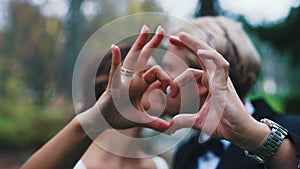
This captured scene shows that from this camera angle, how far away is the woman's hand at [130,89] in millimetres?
1315

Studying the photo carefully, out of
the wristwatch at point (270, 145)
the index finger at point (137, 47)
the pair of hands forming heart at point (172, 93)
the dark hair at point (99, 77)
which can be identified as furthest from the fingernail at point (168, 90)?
the dark hair at point (99, 77)

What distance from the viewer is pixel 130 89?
4.47 ft

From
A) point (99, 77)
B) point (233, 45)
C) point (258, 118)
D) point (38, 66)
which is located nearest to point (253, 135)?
point (258, 118)

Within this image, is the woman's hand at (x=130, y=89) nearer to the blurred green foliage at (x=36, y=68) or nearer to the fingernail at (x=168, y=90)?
the fingernail at (x=168, y=90)

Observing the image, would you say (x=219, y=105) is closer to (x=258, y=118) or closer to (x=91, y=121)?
(x=91, y=121)

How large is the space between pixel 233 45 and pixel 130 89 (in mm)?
717

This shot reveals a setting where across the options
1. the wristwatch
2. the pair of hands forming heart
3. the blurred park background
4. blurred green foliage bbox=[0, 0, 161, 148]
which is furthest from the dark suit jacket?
blurred green foliage bbox=[0, 0, 161, 148]

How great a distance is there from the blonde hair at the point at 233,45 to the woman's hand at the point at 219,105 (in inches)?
22.6

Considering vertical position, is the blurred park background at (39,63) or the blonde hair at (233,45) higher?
the blonde hair at (233,45)

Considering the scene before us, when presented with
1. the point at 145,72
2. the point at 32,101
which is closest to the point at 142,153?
the point at 145,72

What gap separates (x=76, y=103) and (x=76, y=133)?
0.11 m

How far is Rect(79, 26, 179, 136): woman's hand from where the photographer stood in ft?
4.32

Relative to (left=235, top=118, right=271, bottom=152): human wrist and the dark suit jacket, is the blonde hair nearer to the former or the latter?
the dark suit jacket

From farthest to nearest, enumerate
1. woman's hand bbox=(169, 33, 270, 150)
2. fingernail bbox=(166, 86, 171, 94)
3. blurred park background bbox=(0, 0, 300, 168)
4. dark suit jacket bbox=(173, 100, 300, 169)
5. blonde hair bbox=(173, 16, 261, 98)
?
blurred park background bbox=(0, 0, 300, 168) → blonde hair bbox=(173, 16, 261, 98) → dark suit jacket bbox=(173, 100, 300, 169) → fingernail bbox=(166, 86, 171, 94) → woman's hand bbox=(169, 33, 270, 150)
